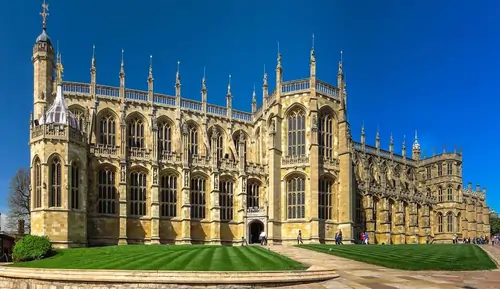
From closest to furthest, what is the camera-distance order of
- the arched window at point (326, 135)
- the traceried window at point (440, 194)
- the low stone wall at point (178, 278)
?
the low stone wall at point (178, 278) < the arched window at point (326, 135) < the traceried window at point (440, 194)

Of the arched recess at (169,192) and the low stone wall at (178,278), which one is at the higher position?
the arched recess at (169,192)

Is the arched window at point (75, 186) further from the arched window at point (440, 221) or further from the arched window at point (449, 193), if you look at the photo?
the arched window at point (449, 193)

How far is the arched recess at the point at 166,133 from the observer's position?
54.3 meters

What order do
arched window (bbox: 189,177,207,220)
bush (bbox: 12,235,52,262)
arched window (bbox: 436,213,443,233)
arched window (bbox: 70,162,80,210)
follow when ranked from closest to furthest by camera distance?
bush (bbox: 12,235,52,262) < arched window (bbox: 70,162,80,210) < arched window (bbox: 189,177,207,220) < arched window (bbox: 436,213,443,233)

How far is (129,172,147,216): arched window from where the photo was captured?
4862 cm

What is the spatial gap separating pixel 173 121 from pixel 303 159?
51.3ft

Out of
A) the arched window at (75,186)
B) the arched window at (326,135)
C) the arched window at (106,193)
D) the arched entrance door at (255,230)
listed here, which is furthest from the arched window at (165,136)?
the arched window at (326,135)

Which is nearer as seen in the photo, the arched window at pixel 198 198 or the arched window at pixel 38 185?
the arched window at pixel 38 185

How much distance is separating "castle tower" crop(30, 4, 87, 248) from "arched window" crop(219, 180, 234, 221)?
1548cm

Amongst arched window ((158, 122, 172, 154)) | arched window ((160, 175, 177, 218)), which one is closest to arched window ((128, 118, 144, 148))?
arched window ((158, 122, 172, 154))

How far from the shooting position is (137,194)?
160 feet

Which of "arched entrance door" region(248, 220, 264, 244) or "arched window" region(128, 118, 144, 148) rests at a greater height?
"arched window" region(128, 118, 144, 148)

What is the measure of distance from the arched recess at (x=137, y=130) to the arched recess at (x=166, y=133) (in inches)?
61.4

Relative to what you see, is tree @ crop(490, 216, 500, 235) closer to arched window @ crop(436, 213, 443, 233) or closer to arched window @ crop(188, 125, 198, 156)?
arched window @ crop(436, 213, 443, 233)
